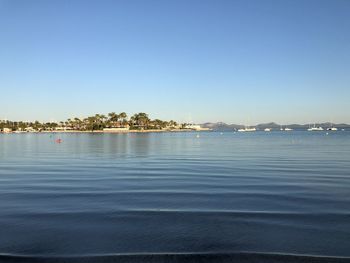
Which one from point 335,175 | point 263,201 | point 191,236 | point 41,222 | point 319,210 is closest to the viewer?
point 191,236

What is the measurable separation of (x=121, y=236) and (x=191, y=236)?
251cm

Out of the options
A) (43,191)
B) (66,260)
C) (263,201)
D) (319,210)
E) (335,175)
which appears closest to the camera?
(66,260)

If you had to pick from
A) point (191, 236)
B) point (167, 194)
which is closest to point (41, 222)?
point (191, 236)

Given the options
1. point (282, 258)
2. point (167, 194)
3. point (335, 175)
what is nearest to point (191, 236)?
point (282, 258)

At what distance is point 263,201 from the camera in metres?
20.1

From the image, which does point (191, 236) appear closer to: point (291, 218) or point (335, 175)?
point (291, 218)

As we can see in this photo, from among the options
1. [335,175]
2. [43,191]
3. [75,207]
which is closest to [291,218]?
[75,207]

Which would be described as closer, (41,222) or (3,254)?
(3,254)

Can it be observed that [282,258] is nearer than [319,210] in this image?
Yes

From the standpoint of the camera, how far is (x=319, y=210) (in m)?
18.0

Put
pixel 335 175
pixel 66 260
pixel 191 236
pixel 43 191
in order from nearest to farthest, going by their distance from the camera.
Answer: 1. pixel 66 260
2. pixel 191 236
3. pixel 43 191
4. pixel 335 175

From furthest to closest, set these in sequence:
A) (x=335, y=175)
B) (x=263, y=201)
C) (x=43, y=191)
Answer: (x=335, y=175), (x=43, y=191), (x=263, y=201)

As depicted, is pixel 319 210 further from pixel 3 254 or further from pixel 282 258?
pixel 3 254

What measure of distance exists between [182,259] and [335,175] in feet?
81.2
